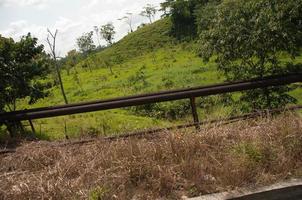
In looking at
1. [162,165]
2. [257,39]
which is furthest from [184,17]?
[162,165]

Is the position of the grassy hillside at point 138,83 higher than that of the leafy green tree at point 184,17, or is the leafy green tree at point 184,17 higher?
the leafy green tree at point 184,17

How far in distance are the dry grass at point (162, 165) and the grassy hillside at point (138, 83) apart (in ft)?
3.82

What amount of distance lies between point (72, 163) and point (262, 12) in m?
10.4

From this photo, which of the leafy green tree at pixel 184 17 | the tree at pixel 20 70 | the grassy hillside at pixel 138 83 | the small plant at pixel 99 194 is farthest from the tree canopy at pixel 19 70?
the leafy green tree at pixel 184 17

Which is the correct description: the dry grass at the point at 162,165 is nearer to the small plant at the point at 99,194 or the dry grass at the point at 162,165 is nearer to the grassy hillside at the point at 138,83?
the small plant at the point at 99,194

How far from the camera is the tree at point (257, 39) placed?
1289cm

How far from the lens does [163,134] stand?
4938 mm

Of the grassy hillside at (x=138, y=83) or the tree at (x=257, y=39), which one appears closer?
the grassy hillside at (x=138, y=83)

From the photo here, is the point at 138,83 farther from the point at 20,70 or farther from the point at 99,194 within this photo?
the point at 99,194

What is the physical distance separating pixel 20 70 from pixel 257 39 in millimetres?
7401

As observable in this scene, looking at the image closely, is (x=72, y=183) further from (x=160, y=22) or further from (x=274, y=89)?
(x=160, y=22)

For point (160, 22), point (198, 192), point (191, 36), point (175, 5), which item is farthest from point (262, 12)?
point (160, 22)

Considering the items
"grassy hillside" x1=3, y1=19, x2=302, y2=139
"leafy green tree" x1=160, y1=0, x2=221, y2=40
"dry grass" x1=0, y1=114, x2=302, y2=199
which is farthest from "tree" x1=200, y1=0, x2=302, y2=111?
"leafy green tree" x1=160, y1=0, x2=221, y2=40

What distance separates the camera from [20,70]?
11016mm
